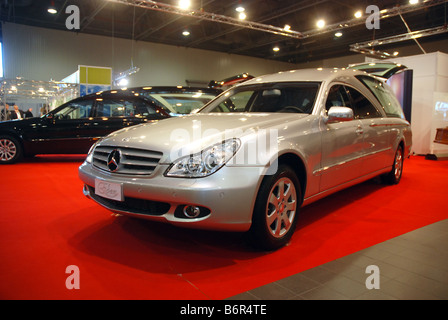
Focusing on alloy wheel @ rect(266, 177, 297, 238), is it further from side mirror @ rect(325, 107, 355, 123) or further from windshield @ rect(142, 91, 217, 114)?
windshield @ rect(142, 91, 217, 114)

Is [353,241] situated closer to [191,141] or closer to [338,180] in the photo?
[338,180]

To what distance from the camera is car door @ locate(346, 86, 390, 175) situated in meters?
3.54

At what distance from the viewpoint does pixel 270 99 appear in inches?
129

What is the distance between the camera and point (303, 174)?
2686mm

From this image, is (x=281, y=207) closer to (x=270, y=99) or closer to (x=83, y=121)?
(x=270, y=99)

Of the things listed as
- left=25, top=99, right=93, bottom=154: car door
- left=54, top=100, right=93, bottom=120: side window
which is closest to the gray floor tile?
left=25, top=99, right=93, bottom=154: car door

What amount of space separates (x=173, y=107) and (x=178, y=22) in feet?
32.3

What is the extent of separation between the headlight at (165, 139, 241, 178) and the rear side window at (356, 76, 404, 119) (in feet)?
8.08

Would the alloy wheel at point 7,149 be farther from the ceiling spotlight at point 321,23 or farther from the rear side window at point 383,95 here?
the ceiling spotlight at point 321,23

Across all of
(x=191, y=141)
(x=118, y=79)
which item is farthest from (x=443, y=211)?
(x=118, y=79)

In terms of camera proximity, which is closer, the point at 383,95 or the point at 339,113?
the point at 339,113

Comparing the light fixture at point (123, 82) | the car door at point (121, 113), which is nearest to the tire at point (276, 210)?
the car door at point (121, 113)

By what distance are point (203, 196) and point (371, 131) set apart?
235cm

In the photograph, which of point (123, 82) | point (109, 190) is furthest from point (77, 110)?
point (123, 82)
